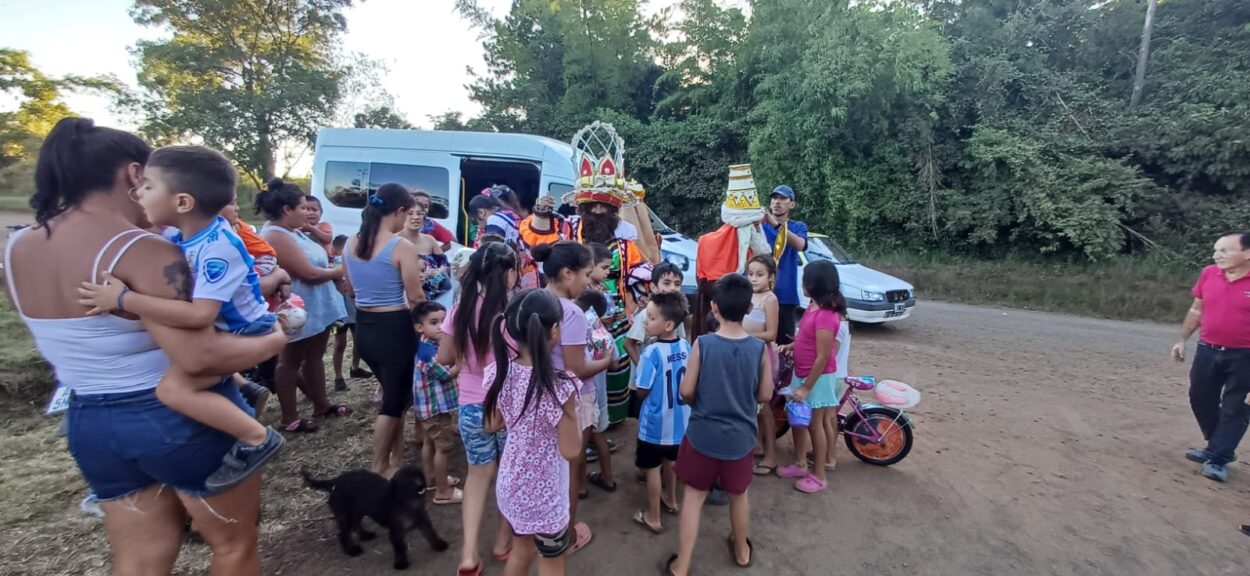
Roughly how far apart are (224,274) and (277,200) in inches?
92.2

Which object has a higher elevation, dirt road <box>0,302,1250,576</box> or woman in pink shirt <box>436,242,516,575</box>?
woman in pink shirt <box>436,242,516,575</box>

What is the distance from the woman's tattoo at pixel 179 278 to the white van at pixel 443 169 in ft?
20.1

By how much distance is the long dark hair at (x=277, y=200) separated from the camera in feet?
12.4

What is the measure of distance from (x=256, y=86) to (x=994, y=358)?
23.9m

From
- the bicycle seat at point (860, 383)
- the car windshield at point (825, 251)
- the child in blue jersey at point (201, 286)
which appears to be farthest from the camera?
the car windshield at point (825, 251)

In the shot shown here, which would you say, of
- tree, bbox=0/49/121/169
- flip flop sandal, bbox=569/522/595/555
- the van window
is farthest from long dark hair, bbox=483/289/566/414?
tree, bbox=0/49/121/169

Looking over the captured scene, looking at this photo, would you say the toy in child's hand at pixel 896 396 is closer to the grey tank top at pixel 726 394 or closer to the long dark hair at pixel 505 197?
the grey tank top at pixel 726 394

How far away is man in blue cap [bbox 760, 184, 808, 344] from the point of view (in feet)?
14.5

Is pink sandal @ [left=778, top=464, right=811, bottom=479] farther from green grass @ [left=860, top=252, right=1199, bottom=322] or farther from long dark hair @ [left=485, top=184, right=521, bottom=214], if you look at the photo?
green grass @ [left=860, top=252, right=1199, bottom=322]

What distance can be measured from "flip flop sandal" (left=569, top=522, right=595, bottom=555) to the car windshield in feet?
21.7

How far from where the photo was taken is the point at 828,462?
13.1 ft

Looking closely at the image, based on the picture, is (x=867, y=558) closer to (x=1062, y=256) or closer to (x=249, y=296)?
(x=249, y=296)

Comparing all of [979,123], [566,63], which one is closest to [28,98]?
[566,63]

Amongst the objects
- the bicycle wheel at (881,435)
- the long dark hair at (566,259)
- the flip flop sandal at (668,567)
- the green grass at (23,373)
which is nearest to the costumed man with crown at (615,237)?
the long dark hair at (566,259)
